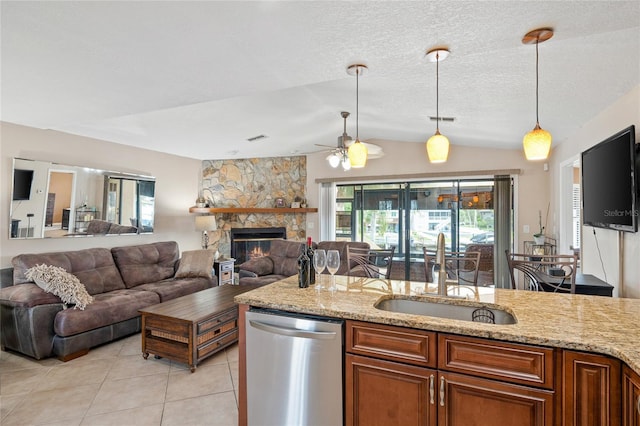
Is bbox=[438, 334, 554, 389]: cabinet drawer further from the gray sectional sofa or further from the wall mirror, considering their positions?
the wall mirror

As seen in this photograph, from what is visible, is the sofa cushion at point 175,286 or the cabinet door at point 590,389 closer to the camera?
the cabinet door at point 590,389

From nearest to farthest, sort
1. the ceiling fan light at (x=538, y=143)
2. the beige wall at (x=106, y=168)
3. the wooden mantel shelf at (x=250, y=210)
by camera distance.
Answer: the ceiling fan light at (x=538, y=143), the beige wall at (x=106, y=168), the wooden mantel shelf at (x=250, y=210)

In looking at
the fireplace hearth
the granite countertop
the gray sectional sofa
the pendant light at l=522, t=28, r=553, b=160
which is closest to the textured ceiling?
the pendant light at l=522, t=28, r=553, b=160

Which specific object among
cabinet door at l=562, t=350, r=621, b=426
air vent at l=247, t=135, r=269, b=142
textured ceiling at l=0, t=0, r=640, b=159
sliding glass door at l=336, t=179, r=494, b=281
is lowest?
cabinet door at l=562, t=350, r=621, b=426

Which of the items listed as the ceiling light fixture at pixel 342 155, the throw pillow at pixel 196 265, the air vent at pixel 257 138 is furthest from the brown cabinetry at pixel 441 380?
the air vent at pixel 257 138

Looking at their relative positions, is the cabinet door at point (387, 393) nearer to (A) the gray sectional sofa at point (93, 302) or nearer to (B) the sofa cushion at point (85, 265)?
(A) the gray sectional sofa at point (93, 302)

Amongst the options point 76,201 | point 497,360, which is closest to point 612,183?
point 497,360

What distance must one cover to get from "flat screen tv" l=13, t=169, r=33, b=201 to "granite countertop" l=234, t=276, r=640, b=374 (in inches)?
140

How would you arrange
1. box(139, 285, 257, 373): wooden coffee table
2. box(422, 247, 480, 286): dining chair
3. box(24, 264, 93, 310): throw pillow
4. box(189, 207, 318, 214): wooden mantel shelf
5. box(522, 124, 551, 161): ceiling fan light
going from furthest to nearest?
box(189, 207, 318, 214): wooden mantel shelf
box(24, 264, 93, 310): throw pillow
box(139, 285, 257, 373): wooden coffee table
box(422, 247, 480, 286): dining chair
box(522, 124, 551, 161): ceiling fan light

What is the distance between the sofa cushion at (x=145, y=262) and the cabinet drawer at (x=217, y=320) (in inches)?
72.9

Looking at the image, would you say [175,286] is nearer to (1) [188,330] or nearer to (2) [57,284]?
(2) [57,284]

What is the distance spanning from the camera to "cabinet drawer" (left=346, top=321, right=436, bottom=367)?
4.73ft

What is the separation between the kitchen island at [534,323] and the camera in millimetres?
1190

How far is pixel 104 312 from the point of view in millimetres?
3361
